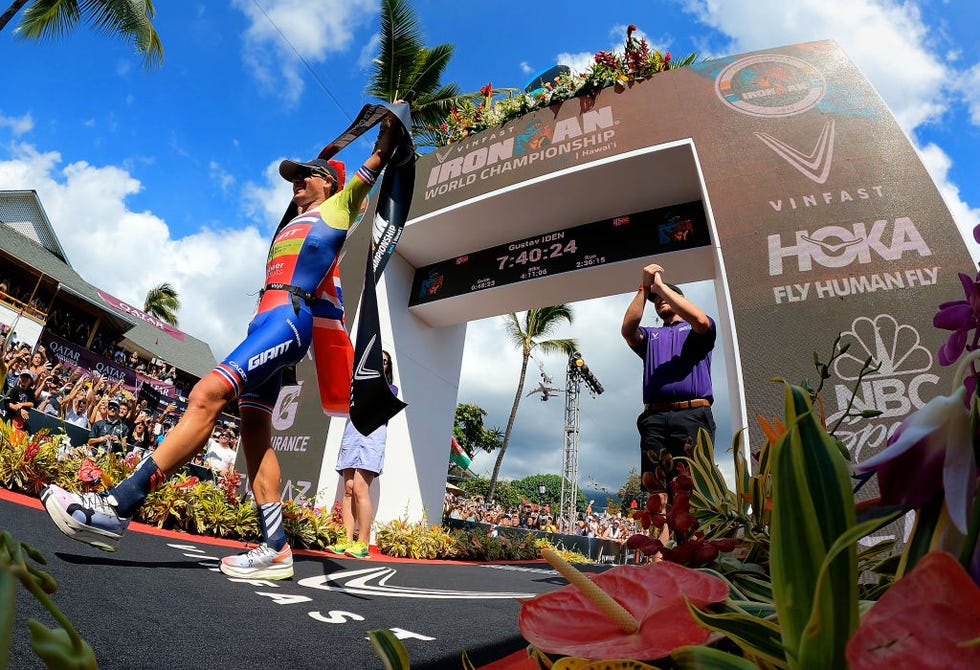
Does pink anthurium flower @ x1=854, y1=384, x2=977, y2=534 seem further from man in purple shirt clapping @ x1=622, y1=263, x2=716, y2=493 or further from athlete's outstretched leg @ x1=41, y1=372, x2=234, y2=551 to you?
man in purple shirt clapping @ x1=622, y1=263, x2=716, y2=493

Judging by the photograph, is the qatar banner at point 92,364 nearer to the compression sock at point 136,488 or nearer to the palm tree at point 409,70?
the palm tree at point 409,70

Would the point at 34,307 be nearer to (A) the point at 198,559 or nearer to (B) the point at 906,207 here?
(A) the point at 198,559

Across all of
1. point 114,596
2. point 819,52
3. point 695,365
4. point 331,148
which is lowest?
point 114,596

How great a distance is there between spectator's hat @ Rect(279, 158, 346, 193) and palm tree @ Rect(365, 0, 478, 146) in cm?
612

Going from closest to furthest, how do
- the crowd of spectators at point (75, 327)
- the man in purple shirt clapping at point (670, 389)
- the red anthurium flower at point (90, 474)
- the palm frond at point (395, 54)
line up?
the man in purple shirt clapping at point (670, 389)
the red anthurium flower at point (90, 474)
the palm frond at point (395, 54)
the crowd of spectators at point (75, 327)

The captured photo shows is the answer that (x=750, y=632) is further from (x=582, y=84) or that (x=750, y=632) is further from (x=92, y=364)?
(x=92, y=364)

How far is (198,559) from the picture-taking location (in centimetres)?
216

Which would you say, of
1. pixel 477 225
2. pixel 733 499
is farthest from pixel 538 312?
pixel 733 499

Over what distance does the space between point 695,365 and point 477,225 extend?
3.52 m

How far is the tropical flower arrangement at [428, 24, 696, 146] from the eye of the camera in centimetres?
492

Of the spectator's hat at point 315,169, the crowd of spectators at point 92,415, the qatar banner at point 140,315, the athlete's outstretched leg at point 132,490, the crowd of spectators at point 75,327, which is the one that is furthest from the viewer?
the qatar banner at point 140,315

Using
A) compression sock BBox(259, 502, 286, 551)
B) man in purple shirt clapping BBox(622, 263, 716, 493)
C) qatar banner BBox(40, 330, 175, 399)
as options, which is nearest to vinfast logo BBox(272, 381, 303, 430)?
compression sock BBox(259, 502, 286, 551)

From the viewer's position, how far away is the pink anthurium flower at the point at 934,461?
7.7 inches

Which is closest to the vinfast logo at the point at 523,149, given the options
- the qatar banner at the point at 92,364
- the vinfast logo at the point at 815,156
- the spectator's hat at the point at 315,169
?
the vinfast logo at the point at 815,156
